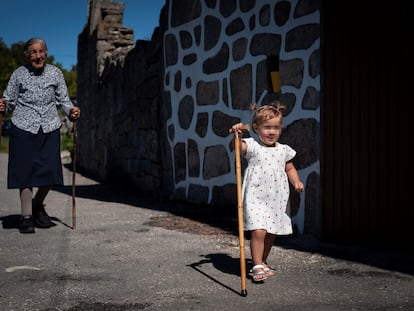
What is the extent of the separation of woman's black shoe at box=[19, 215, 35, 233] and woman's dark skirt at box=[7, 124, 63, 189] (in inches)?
11.1

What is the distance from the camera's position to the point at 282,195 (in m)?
3.55

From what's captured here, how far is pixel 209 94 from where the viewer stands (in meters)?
6.23

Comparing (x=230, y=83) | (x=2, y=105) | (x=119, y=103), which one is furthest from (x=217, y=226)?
(x=119, y=103)

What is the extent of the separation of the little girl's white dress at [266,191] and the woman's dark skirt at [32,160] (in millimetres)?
2245

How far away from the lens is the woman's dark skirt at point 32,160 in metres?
5.08

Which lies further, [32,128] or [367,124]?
[32,128]

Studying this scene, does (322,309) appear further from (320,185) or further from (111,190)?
(111,190)

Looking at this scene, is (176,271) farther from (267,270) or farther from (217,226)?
(217,226)

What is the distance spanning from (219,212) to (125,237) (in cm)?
138

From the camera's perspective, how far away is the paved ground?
2996mm

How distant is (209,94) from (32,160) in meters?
2.01

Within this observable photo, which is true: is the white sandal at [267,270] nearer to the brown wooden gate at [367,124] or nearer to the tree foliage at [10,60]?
the brown wooden gate at [367,124]

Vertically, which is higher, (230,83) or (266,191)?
(230,83)

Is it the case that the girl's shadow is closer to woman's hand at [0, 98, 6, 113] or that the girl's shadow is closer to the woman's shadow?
the woman's shadow
